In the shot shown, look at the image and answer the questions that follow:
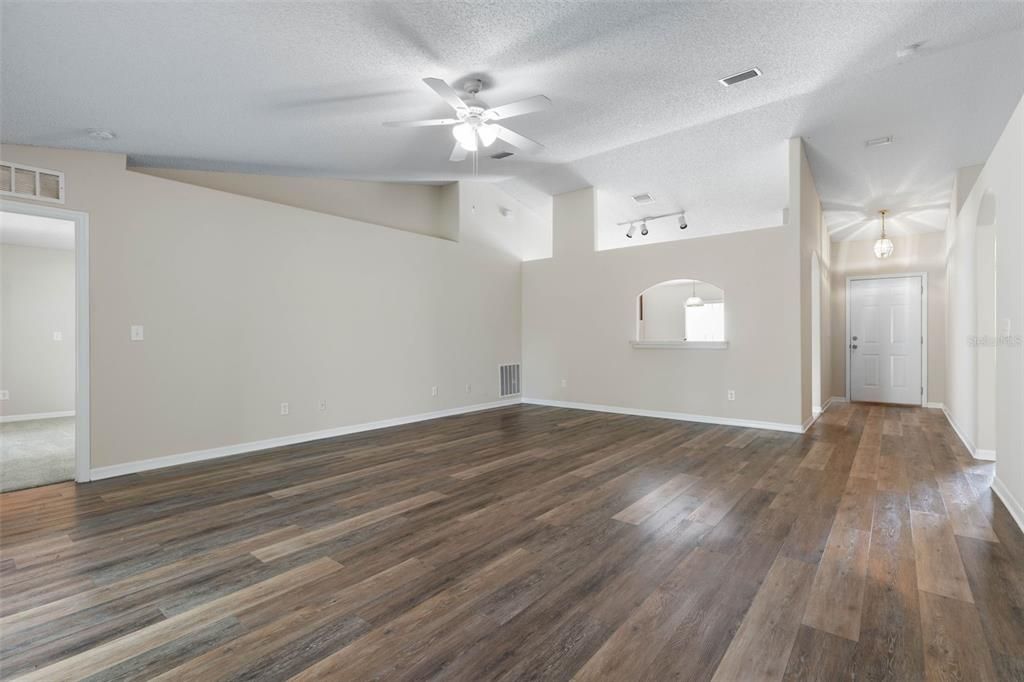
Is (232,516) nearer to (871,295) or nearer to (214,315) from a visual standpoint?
(214,315)

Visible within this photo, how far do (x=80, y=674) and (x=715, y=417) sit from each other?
5834 mm

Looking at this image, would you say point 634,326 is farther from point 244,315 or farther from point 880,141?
point 244,315

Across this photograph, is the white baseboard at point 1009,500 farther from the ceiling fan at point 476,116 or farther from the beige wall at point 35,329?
the beige wall at point 35,329

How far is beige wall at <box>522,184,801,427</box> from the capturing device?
528 cm

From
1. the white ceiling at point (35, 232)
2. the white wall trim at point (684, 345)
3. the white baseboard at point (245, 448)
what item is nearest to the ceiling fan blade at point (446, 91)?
the white baseboard at point (245, 448)

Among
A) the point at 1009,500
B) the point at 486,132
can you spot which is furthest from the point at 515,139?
the point at 1009,500

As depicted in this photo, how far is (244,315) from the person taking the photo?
4.53 meters

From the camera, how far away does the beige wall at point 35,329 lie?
21.3ft

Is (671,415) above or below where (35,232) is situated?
below

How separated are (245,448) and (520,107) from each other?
13.4 ft

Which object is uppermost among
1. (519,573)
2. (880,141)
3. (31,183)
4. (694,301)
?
(880,141)

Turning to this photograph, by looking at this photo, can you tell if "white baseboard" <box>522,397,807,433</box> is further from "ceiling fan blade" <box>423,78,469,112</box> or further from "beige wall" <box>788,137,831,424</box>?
"ceiling fan blade" <box>423,78,469,112</box>

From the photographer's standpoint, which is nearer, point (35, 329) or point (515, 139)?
point (515, 139)

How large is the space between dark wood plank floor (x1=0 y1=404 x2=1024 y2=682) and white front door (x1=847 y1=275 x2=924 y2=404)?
4257 millimetres
